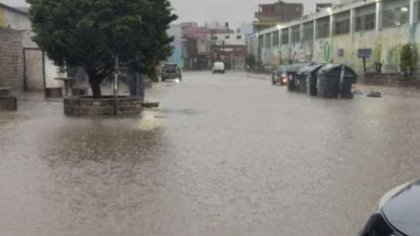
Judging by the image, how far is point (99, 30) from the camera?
1836 cm

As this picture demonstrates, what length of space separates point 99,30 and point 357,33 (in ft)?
144

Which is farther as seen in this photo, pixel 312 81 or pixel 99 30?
pixel 312 81

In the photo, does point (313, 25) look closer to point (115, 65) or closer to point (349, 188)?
point (115, 65)

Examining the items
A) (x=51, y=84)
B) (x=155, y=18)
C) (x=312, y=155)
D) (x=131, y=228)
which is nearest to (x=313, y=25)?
(x=51, y=84)

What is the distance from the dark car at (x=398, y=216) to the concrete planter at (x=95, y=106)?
582 inches

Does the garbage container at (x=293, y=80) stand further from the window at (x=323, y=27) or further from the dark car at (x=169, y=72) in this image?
the window at (x=323, y=27)

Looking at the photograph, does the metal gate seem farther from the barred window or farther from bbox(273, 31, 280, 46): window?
bbox(273, 31, 280, 46): window

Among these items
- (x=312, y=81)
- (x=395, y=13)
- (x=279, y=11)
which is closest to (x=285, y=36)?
(x=395, y=13)

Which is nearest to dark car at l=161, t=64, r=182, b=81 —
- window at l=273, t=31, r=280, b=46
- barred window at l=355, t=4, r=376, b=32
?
barred window at l=355, t=4, r=376, b=32

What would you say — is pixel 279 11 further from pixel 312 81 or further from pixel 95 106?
pixel 95 106

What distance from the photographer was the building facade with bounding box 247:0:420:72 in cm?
4888

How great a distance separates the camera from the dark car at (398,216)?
11.1 ft

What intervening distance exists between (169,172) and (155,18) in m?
10.2

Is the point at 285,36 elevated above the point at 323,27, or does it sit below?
below
